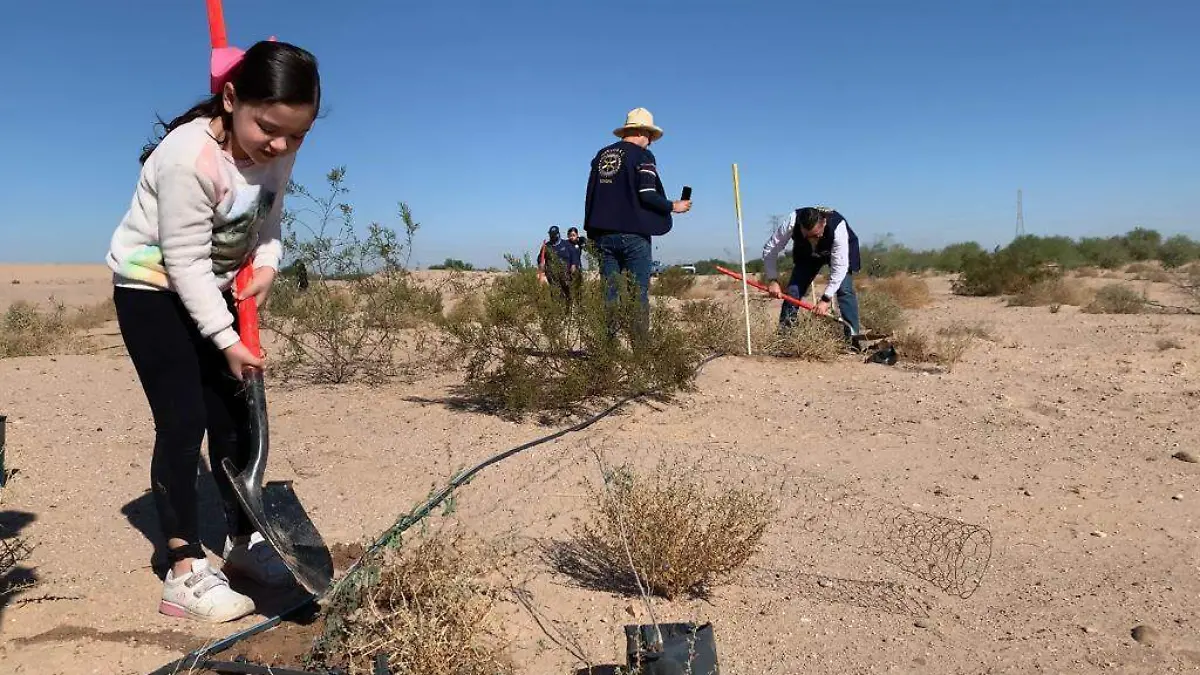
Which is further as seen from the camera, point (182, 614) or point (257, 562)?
point (257, 562)

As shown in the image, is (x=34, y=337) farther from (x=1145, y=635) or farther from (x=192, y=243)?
(x=1145, y=635)

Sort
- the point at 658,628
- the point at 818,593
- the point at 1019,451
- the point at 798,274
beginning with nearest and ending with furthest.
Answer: the point at 658,628, the point at 818,593, the point at 1019,451, the point at 798,274

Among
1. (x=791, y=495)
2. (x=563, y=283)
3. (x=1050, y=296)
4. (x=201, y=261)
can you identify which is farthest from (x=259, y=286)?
(x=1050, y=296)

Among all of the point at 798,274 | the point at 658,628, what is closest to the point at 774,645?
the point at 658,628

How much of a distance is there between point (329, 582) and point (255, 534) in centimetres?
59

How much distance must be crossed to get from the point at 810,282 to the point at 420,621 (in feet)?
19.7

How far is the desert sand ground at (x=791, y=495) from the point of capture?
247cm

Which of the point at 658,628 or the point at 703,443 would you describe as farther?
the point at 703,443

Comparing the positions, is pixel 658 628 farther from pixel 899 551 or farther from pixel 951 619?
pixel 899 551

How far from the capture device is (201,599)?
2582 mm

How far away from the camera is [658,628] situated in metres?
2.05

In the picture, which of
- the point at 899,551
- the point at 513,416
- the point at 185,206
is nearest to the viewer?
the point at 185,206

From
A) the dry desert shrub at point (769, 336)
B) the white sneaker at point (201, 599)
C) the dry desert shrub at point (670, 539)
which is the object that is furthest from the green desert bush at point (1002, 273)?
the white sneaker at point (201, 599)

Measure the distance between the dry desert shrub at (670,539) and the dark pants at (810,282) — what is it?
453cm
